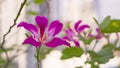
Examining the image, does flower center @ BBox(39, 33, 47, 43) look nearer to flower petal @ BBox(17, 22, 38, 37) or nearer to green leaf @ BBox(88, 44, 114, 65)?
flower petal @ BBox(17, 22, 38, 37)

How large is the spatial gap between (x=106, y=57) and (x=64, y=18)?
141 centimetres

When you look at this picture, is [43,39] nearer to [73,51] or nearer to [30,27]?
[30,27]

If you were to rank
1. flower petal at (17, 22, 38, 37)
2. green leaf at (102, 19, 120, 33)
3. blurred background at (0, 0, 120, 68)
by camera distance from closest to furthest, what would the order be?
flower petal at (17, 22, 38, 37)
green leaf at (102, 19, 120, 33)
blurred background at (0, 0, 120, 68)

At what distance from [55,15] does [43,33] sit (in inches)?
59.1

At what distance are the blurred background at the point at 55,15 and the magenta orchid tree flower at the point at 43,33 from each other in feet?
3.88

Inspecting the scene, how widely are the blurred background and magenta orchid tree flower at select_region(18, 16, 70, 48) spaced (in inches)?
46.5

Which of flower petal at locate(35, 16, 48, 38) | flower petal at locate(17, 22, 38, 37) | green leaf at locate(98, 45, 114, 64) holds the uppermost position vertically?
flower petal at locate(35, 16, 48, 38)

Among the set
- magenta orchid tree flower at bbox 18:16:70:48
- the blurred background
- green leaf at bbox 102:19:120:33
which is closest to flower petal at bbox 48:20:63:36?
magenta orchid tree flower at bbox 18:16:70:48

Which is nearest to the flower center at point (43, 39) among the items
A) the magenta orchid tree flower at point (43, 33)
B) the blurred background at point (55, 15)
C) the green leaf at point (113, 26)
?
the magenta orchid tree flower at point (43, 33)

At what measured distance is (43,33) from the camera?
57 cm

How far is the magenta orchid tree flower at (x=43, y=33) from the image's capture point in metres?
0.52

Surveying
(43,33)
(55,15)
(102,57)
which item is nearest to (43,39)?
(43,33)

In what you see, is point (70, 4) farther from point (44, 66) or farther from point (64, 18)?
point (44, 66)

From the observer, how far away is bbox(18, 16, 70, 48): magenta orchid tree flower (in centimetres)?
52
